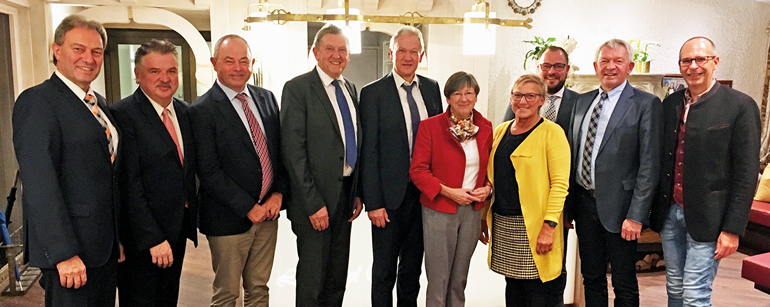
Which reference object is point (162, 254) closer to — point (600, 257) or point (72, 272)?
point (72, 272)

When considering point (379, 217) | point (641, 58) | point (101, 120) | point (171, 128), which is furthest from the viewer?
point (641, 58)

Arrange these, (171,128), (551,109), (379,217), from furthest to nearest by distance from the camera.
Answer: (551,109) < (379,217) < (171,128)

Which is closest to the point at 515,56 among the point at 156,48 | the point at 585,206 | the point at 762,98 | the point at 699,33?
the point at 699,33

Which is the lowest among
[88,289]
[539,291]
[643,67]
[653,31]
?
[539,291]

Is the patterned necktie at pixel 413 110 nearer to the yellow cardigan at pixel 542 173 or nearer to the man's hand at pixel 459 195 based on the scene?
the man's hand at pixel 459 195

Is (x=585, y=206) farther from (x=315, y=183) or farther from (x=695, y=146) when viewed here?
(x=315, y=183)

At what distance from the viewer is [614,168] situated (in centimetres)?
246

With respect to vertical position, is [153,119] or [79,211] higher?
[153,119]

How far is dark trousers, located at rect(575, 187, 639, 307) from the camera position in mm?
2551

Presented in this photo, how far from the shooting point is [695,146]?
7.75ft

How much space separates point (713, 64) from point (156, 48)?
2384 mm

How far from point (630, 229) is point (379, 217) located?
1158mm

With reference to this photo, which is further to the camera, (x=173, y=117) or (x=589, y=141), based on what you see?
(x=589, y=141)

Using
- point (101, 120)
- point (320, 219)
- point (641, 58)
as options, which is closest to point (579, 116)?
point (320, 219)
